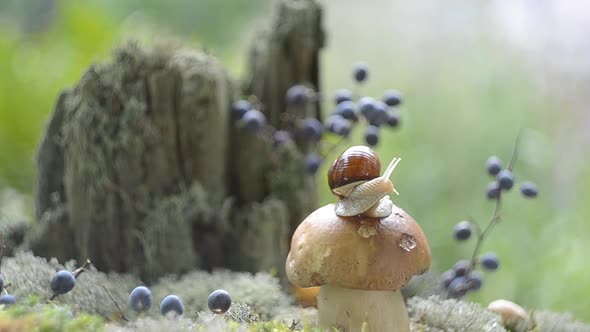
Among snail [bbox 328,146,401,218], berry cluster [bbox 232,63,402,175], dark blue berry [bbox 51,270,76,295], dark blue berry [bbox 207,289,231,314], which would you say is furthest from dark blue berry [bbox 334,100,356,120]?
dark blue berry [bbox 51,270,76,295]

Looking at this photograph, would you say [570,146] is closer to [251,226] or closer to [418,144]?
[418,144]

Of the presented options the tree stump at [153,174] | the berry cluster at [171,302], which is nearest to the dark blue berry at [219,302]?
the berry cluster at [171,302]

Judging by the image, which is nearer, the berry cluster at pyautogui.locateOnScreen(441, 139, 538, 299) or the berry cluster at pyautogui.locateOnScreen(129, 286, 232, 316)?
the berry cluster at pyautogui.locateOnScreen(129, 286, 232, 316)

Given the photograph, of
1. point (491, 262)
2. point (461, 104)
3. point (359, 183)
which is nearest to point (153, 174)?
point (359, 183)

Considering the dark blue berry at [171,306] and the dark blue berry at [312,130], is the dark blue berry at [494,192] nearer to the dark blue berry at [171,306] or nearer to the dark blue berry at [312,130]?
the dark blue berry at [312,130]

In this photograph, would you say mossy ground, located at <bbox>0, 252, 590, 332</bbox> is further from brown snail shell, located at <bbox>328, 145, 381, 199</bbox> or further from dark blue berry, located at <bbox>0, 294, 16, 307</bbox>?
brown snail shell, located at <bbox>328, 145, 381, 199</bbox>
